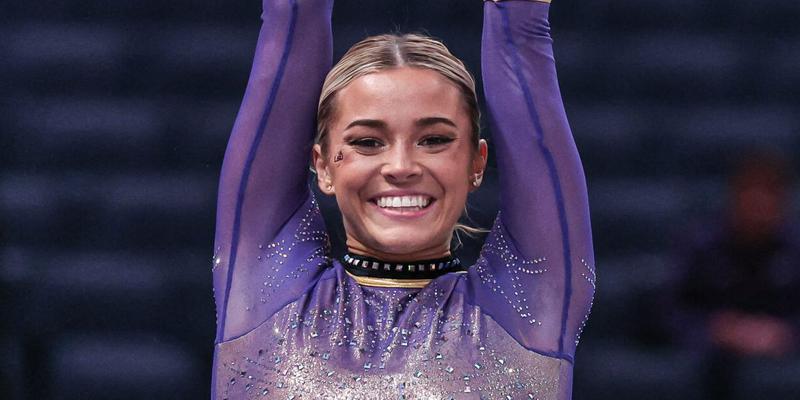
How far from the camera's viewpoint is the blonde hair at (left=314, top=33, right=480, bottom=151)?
1.44 metres

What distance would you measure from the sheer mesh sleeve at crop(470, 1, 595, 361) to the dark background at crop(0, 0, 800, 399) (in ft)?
2.04

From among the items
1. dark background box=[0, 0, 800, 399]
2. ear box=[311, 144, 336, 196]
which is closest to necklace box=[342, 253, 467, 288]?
ear box=[311, 144, 336, 196]

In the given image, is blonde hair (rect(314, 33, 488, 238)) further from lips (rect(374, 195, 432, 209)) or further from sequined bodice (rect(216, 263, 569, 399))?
sequined bodice (rect(216, 263, 569, 399))

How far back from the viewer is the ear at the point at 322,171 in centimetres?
148

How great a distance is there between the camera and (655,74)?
80.6 inches

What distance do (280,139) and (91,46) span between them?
757 millimetres

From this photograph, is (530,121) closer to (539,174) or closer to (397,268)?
(539,174)

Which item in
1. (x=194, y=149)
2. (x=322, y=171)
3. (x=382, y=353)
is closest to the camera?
(x=382, y=353)

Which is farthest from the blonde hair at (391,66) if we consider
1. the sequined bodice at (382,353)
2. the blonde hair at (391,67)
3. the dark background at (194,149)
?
the dark background at (194,149)

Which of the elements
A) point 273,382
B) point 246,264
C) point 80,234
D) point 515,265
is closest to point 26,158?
point 80,234

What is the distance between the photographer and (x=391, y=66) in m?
1.43

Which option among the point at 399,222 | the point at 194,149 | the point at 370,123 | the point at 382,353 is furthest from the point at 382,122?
the point at 194,149

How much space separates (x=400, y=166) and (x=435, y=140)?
7 cm

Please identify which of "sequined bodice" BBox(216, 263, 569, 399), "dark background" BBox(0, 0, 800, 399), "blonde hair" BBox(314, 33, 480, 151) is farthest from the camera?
"dark background" BBox(0, 0, 800, 399)
